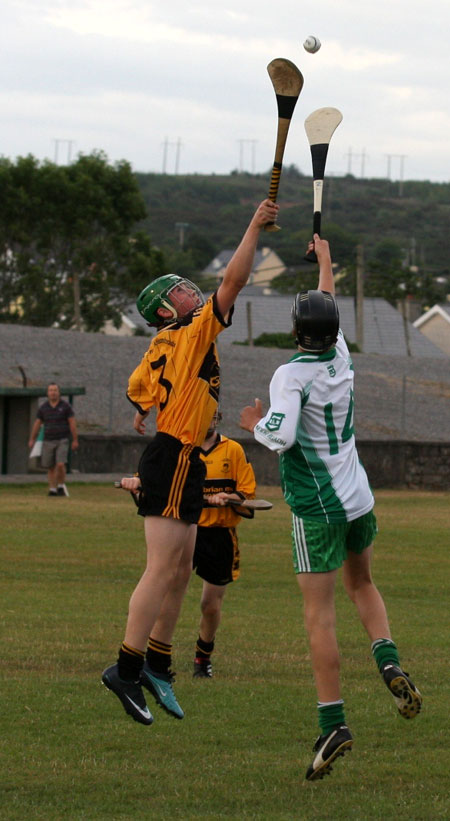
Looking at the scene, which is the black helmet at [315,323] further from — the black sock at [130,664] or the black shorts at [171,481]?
the black sock at [130,664]

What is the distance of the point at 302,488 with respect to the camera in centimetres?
570

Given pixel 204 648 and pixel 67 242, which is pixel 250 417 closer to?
pixel 204 648

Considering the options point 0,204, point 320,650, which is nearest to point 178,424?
point 320,650

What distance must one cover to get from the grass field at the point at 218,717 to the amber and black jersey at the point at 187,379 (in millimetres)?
1565

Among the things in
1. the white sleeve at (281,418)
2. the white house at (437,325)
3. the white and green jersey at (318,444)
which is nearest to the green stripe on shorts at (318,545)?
the white and green jersey at (318,444)

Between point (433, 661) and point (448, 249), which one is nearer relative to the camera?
point (433, 661)

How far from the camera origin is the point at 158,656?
6.58m

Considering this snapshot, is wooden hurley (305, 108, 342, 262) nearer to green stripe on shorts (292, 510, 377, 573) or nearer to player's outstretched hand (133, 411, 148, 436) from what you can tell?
player's outstretched hand (133, 411, 148, 436)

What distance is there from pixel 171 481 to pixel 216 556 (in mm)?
2417

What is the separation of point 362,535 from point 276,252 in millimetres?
161315

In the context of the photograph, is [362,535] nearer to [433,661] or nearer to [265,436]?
[265,436]

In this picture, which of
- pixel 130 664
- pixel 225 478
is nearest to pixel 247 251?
pixel 130 664

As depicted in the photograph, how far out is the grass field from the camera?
17.4 feet

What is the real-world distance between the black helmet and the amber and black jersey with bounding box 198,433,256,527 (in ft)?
9.54
